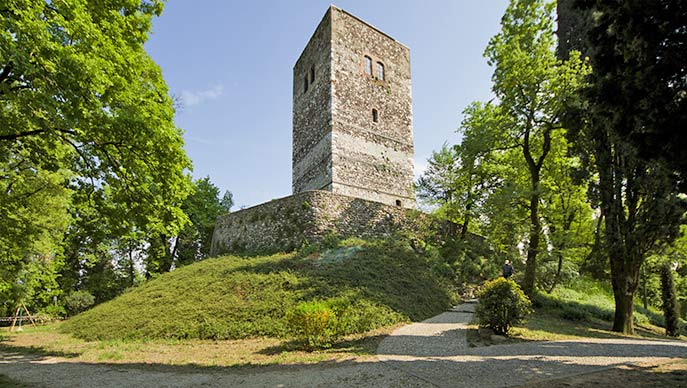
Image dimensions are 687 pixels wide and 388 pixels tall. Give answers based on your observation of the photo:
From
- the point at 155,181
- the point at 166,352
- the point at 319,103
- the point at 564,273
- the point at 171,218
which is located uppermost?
the point at 319,103

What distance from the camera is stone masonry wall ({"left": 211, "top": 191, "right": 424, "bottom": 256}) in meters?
16.5

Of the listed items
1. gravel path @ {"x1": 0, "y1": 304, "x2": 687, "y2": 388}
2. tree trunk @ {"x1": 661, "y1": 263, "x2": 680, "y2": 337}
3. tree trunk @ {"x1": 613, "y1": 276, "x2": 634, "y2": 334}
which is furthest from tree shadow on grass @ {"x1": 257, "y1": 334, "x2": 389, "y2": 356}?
tree trunk @ {"x1": 661, "y1": 263, "x2": 680, "y2": 337}

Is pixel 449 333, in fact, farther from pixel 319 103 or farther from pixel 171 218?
pixel 319 103

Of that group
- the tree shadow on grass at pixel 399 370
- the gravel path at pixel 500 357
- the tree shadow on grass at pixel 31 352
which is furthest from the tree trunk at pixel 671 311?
the tree shadow on grass at pixel 31 352

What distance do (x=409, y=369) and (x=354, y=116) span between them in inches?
652

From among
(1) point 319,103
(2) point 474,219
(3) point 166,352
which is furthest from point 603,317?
(1) point 319,103

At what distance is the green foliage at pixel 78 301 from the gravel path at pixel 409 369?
1773 centimetres

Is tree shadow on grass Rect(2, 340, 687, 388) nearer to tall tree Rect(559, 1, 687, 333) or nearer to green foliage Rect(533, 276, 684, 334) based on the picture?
tall tree Rect(559, 1, 687, 333)

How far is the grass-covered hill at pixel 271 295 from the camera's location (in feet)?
34.3

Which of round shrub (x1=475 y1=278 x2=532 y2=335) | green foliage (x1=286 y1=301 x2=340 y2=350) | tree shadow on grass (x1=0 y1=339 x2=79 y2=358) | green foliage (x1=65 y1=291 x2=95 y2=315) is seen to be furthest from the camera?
green foliage (x1=65 y1=291 x2=95 y2=315)

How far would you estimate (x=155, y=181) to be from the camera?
7090 mm

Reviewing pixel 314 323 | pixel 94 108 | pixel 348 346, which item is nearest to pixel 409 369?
pixel 348 346

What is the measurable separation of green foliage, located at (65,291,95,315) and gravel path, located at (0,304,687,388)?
17.7m

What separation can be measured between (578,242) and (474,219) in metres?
4.86
